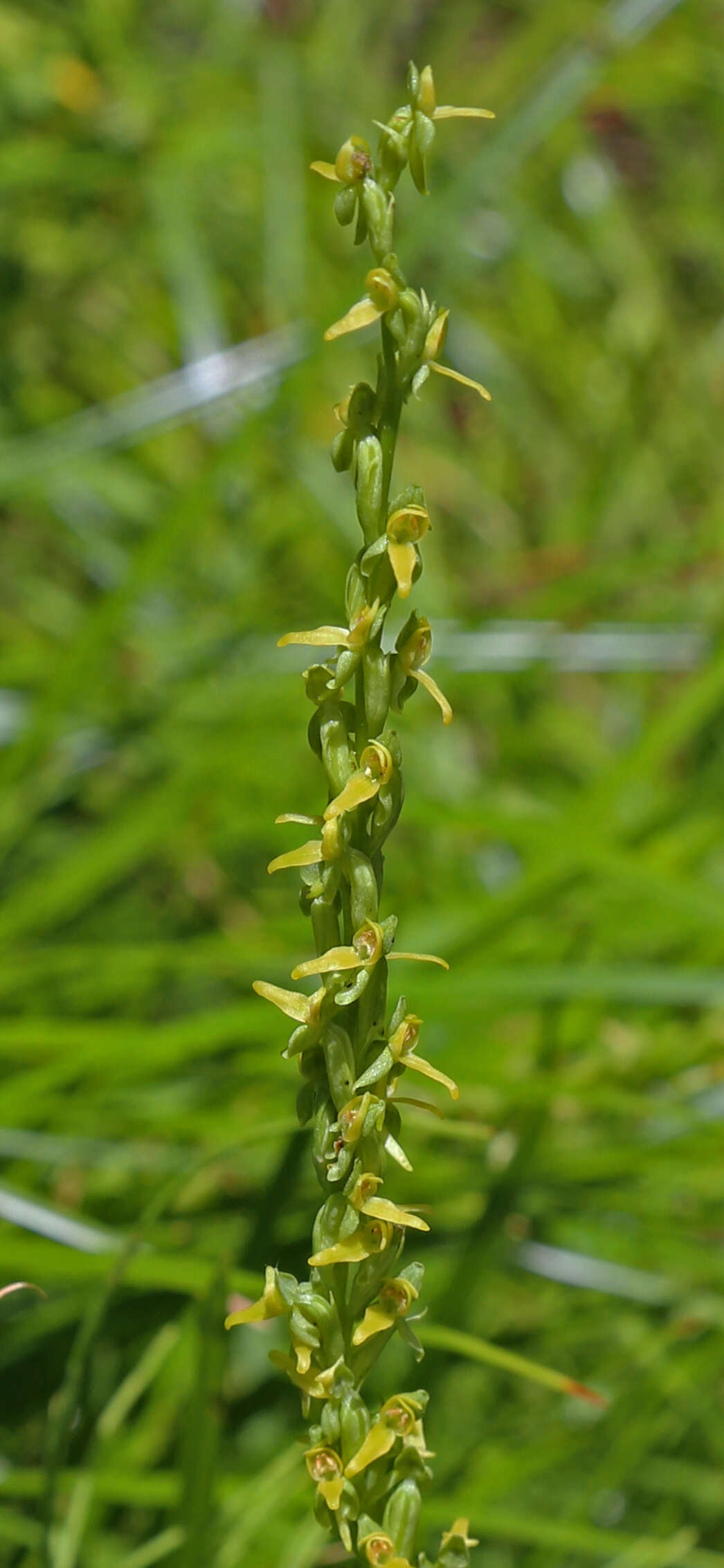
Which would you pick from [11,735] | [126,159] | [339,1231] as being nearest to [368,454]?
[339,1231]

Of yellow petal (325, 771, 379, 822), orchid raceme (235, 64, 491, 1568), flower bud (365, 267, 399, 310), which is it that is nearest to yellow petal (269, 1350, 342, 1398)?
orchid raceme (235, 64, 491, 1568)

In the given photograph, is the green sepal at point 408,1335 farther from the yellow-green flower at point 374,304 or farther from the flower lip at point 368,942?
the yellow-green flower at point 374,304

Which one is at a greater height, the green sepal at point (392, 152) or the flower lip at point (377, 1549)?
the green sepal at point (392, 152)

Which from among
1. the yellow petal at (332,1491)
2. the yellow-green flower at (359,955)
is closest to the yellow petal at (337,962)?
the yellow-green flower at (359,955)

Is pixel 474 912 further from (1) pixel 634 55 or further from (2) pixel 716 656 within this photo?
(1) pixel 634 55

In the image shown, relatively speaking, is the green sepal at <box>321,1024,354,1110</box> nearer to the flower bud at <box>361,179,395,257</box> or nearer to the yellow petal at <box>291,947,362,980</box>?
the yellow petal at <box>291,947,362,980</box>

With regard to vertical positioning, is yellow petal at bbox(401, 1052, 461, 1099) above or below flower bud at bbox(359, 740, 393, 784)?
below

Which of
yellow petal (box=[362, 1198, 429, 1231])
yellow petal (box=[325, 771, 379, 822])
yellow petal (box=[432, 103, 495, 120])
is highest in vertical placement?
yellow petal (box=[432, 103, 495, 120])
